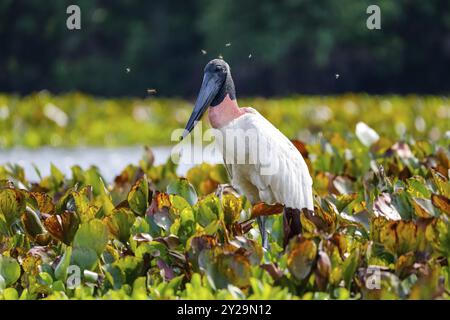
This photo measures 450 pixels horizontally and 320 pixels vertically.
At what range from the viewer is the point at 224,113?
499 centimetres

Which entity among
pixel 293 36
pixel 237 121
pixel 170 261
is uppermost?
pixel 293 36

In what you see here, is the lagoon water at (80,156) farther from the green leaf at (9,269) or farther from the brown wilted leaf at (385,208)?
the green leaf at (9,269)

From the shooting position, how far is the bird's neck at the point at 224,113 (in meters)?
4.98

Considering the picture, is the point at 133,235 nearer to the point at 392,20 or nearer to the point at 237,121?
the point at 237,121

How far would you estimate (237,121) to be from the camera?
4930mm

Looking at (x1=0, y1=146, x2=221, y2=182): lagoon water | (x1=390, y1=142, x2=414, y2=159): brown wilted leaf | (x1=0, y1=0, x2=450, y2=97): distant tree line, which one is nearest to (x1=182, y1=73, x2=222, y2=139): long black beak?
(x1=390, y1=142, x2=414, y2=159): brown wilted leaf

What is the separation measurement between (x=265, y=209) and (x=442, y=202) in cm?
75

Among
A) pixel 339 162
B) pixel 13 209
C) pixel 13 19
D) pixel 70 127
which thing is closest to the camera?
pixel 13 209

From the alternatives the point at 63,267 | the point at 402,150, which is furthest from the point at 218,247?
the point at 402,150

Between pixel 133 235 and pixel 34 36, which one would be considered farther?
pixel 34 36

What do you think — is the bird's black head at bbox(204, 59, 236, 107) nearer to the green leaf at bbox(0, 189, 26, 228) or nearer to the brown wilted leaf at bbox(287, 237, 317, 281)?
the green leaf at bbox(0, 189, 26, 228)

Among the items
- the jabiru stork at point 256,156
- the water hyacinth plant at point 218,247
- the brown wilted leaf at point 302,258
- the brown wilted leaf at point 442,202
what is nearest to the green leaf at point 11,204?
the water hyacinth plant at point 218,247

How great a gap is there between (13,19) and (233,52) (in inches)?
307

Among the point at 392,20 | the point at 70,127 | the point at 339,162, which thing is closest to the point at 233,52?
the point at 392,20
